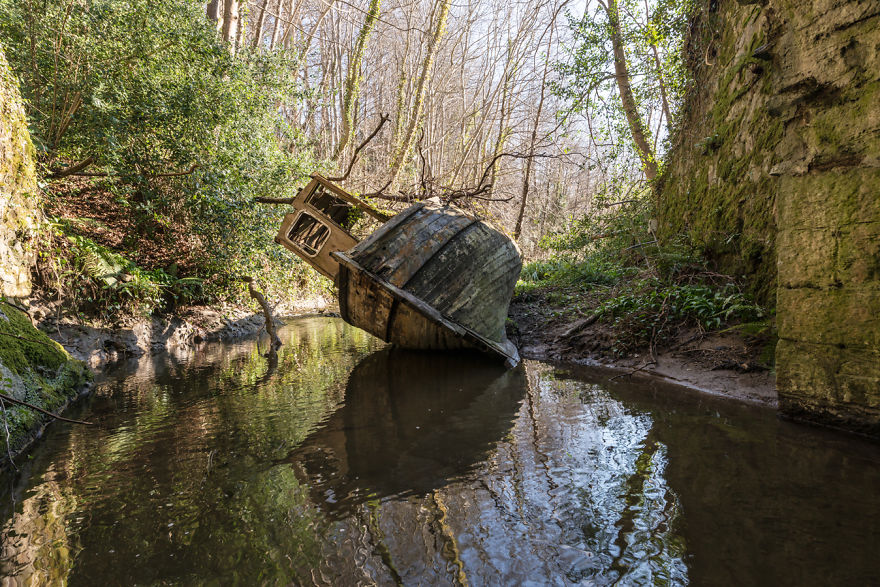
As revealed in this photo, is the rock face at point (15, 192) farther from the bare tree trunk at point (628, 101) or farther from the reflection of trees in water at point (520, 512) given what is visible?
the bare tree trunk at point (628, 101)

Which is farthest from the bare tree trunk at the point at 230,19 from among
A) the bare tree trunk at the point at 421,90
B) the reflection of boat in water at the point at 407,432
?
the reflection of boat in water at the point at 407,432

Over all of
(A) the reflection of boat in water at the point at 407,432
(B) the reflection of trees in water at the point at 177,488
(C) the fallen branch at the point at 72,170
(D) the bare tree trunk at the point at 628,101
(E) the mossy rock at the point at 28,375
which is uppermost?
(D) the bare tree trunk at the point at 628,101

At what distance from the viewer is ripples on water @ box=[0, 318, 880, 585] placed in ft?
6.55

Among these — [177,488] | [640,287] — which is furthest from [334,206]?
[177,488]

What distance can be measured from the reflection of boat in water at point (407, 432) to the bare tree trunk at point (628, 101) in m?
6.87

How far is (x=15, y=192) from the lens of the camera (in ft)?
19.4

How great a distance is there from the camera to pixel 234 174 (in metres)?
8.78

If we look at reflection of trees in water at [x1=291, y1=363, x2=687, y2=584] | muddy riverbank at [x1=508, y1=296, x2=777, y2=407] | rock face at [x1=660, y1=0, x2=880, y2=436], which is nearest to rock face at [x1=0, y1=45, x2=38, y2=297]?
A: reflection of trees in water at [x1=291, y1=363, x2=687, y2=584]

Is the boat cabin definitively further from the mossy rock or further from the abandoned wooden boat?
the mossy rock

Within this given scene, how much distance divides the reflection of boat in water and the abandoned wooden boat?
2.50 ft

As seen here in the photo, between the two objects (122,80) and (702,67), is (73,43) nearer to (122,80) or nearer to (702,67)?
(122,80)

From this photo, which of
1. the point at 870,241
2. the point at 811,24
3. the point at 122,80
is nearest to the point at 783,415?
the point at 870,241

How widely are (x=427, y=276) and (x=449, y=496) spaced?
358 cm

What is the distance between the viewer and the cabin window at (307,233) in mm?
7750
